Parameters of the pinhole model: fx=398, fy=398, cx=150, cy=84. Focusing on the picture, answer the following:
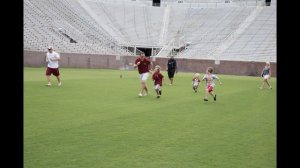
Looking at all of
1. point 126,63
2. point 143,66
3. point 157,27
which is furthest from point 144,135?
point 157,27

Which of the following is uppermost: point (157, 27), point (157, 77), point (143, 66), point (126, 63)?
point (157, 27)

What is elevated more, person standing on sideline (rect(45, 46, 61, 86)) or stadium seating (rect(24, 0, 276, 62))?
stadium seating (rect(24, 0, 276, 62))

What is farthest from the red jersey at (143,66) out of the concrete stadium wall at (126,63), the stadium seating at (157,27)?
the stadium seating at (157,27)

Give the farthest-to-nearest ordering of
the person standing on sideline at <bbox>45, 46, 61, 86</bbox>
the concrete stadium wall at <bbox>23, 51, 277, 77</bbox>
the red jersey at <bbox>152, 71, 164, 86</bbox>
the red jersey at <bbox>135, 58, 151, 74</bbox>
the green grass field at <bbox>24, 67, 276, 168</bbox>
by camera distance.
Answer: the concrete stadium wall at <bbox>23, 51, 277, 77</bbox>
the person standing on sideline at <bbox>45, 46, 61, 86</bbox>
the red jersey at <bbox>135, 58, 151, 74</bbox>
the red jersey at <bbox>152, 71, 164, 86</bbox>
the green grass field at <bbox>24, 67, 276, 168</bbox>

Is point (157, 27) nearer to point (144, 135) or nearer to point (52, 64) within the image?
point (52, 64)

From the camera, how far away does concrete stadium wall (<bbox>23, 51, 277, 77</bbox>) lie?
40031 mm

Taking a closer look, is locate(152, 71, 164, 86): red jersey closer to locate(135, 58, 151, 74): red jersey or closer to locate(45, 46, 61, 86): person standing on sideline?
locate(135, 58, 151, 74): red jersey

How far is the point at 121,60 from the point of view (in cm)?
4509

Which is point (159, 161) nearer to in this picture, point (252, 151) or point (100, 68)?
point (252, 151)

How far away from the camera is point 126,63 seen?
4531 centimetres

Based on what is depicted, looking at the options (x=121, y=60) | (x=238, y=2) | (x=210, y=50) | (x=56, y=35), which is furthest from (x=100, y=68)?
(x=238, y=2)

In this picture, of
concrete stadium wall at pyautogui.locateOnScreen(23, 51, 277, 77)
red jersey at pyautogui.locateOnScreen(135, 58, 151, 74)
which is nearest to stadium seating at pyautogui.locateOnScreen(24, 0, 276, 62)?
concrete stadium wall at pyautogui.locateOnScreen(23, 51, 277, 77)

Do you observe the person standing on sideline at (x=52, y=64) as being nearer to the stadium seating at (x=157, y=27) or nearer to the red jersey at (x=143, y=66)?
the red jersey at (x=143, y=66)

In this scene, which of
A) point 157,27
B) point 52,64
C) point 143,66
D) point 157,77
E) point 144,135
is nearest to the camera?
point 144,135
